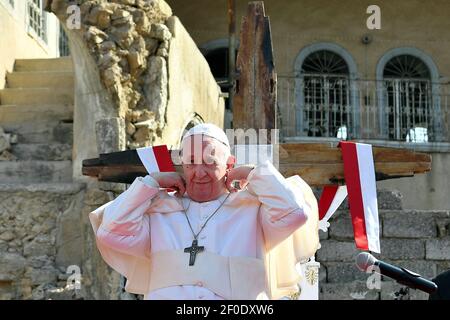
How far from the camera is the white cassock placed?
342cm

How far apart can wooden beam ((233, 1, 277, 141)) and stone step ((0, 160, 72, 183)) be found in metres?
3.05

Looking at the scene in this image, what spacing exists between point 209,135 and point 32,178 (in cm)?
401

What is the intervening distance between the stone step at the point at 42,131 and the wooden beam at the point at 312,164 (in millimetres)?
3198

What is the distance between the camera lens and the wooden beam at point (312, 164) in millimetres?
4574

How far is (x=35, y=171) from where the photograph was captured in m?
7.23

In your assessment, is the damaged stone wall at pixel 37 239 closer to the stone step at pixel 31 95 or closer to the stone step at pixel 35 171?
the stone step at pixel 35 171

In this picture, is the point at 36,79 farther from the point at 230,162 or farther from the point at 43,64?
the point at 230,162

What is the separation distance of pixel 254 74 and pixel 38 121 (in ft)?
13.1

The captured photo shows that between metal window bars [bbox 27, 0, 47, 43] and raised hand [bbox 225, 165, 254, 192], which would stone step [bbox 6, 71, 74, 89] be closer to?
metal window bars [bbox 27, 0, 47, 43]

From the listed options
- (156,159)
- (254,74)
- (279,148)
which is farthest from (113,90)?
(279,148)

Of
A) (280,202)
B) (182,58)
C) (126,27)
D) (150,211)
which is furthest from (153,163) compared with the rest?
(182,58)

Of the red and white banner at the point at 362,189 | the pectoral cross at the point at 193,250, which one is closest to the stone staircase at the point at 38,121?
the red and white banner at the point at 362,189

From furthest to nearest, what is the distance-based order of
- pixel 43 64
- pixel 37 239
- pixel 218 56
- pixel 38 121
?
pixel 218 56, pixel 43 64, pixel 38 121, pixel 37 239

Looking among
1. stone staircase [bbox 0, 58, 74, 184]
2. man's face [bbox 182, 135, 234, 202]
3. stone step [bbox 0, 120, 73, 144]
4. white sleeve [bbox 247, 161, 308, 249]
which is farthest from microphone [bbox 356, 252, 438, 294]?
stone step [bbox 0, 120, 73, 144]
